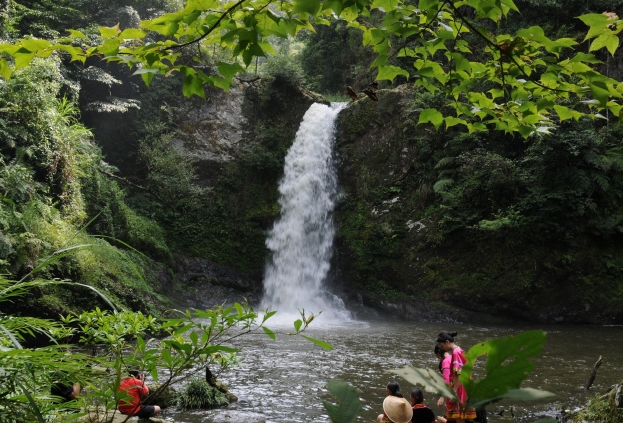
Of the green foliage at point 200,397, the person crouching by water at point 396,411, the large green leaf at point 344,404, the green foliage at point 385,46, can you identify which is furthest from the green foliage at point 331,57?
the large green leaf at point 344,404

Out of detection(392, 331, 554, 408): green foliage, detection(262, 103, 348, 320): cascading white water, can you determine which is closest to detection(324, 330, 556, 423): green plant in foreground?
detection(392, 331, 554, 408): green foliage

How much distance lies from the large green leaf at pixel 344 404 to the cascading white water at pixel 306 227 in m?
13.6

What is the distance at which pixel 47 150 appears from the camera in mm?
9383

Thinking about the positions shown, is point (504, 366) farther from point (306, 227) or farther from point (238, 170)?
point (238, 170)

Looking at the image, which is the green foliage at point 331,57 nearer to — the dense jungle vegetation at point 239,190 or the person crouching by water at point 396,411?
the dense jungle vegetation at point 239,190

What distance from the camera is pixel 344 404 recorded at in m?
0.64

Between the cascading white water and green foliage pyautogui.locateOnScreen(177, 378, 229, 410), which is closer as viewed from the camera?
green foliage pyautogui.locateOnScreen(177, 378, 229, 410)

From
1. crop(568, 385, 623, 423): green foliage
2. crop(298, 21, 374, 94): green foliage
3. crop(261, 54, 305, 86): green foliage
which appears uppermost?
crop(298, 21, 374, 94): green foliage

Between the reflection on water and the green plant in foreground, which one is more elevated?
the green plant in foreground

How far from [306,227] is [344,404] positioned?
15.5 m

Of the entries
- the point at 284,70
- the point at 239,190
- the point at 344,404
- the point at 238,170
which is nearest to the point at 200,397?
the point at 344,404

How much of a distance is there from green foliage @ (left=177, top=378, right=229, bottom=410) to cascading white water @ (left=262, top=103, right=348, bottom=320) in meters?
8.01

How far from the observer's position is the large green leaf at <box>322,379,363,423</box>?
619mm

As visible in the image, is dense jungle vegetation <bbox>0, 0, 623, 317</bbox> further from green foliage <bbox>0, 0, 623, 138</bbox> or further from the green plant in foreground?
the green plant in foreground
